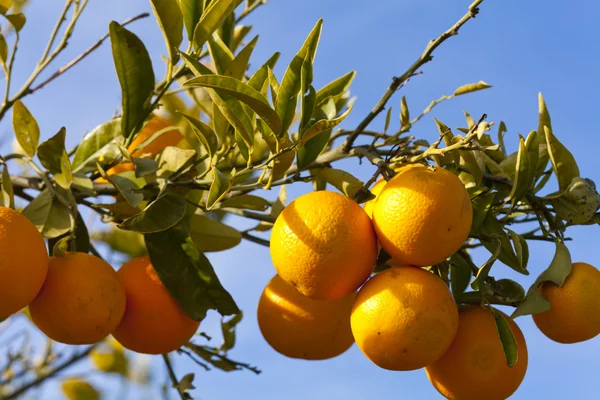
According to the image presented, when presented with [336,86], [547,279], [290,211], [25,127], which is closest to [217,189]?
[290,211]

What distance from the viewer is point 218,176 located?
1285 mm

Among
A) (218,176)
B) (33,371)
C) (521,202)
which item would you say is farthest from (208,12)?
(33,371)

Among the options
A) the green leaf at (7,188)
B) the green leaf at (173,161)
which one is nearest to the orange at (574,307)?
the green leaf at (173,161)

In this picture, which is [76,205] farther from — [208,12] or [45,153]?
[208,12]

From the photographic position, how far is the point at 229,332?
2039 mm

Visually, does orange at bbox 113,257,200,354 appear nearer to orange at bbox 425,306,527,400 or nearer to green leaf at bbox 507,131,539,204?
orange at bbox 425,306,527,400

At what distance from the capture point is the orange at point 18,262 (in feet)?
4.33

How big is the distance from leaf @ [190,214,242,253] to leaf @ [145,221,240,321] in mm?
89

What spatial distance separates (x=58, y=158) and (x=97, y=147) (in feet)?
0.69

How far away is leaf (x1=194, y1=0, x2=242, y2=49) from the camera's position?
4.70 ft

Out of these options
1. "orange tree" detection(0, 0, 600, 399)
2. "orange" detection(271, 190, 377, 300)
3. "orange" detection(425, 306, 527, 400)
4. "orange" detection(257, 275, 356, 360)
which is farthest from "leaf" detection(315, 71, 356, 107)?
"orange" detection(425, 306, 527, 400)

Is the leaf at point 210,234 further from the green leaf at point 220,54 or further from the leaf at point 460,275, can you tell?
the leaf at point 460,275

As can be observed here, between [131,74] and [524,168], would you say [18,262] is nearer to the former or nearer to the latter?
[131,74]

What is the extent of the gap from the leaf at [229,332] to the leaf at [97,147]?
570mm
